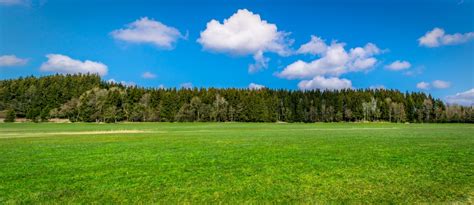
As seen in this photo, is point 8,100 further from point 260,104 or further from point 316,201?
point 316,201

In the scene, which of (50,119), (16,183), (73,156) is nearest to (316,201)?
(16,183)

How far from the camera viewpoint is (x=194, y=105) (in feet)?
555

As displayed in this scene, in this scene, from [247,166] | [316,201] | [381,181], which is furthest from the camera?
[247,166]

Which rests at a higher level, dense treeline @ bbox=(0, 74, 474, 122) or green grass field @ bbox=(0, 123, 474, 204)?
dense treeline @ bbox=(0, 74, 474, 122)

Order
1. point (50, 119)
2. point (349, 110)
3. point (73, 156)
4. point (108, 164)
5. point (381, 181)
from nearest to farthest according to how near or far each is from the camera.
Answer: point (381, 181) < point (108, 164) < point (73, 156) < point (50, 119) < point (349, 110)

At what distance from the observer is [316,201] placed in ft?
38.1

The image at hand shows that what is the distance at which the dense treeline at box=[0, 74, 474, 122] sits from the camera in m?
160

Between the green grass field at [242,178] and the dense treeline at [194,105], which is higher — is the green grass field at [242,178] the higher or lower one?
the lower one

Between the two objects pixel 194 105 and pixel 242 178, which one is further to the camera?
pixel 194 105

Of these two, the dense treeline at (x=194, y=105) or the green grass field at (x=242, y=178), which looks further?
the dense treeline at (x=194, y=105)

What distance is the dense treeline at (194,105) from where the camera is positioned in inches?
6304

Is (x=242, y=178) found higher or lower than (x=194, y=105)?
lower

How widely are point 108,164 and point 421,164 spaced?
1725 cm

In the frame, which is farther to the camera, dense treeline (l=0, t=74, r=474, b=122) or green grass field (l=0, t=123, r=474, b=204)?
dense treeline (l=0, t=74, r=474, b=122)
